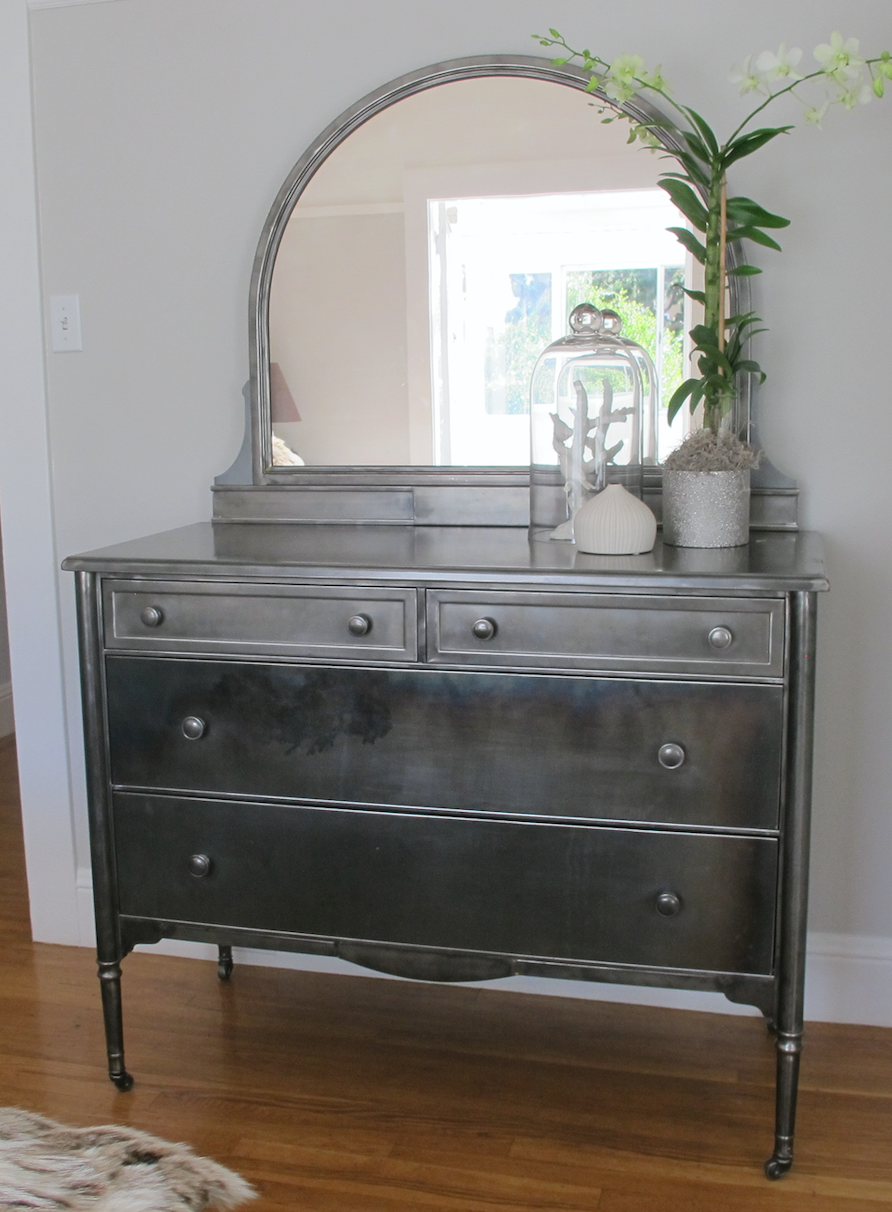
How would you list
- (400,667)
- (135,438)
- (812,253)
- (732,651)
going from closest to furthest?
(732,651) → (400,667) → (812,253) → (135,438)

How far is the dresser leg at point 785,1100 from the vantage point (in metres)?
1.71

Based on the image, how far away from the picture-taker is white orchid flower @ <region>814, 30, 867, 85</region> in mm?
1738

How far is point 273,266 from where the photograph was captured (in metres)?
2.24

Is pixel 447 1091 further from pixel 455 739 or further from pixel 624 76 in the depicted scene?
pixel 624 76

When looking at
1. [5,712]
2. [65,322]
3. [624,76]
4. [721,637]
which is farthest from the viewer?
[5,712]

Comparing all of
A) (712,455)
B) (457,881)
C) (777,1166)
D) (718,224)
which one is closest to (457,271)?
(718,224)

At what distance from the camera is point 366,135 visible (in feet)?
7.09

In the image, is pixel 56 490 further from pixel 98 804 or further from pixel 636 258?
pixel 636 258

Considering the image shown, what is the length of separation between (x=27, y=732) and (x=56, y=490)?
55cm

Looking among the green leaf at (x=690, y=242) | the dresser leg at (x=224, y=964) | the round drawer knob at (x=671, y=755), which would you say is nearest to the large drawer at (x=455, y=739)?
the round drawer knob at (x=671, y=755)

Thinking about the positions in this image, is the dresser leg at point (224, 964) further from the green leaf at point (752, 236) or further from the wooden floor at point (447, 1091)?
the green leaf at point (752, 236)

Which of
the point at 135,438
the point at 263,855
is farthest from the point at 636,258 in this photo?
the point at 263,855

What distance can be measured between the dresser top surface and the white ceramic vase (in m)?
0.02

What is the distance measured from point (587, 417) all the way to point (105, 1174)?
1478 millimetres
